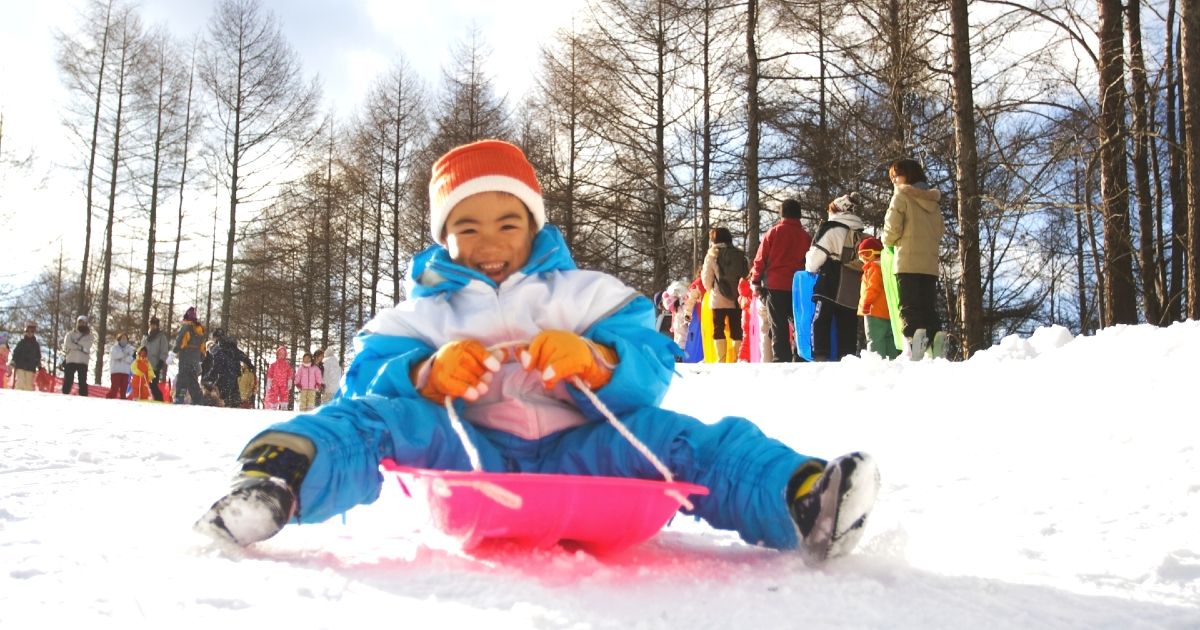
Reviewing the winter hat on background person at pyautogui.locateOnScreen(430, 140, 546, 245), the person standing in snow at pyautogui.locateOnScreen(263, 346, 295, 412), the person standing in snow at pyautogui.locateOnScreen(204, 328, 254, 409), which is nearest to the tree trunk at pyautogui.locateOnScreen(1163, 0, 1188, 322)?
the winter hat on background person at pyautogui.locateOnScreen(430, 140, 546, 245)

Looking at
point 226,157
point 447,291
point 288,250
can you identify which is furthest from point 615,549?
point 288,250

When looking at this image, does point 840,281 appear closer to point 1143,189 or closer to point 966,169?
point 966,169

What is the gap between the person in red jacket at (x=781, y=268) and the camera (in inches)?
312

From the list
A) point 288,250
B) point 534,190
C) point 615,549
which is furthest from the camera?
point 288,250

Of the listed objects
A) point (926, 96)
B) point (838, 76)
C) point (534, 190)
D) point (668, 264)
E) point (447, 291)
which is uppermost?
point (838, 76)

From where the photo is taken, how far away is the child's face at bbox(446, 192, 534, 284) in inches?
91.8

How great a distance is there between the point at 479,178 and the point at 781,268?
5817mm

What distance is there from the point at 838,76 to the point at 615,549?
12.8 m

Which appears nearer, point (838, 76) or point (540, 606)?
point (540, 606)

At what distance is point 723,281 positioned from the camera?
8.83 meters

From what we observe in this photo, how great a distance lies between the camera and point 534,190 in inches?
102

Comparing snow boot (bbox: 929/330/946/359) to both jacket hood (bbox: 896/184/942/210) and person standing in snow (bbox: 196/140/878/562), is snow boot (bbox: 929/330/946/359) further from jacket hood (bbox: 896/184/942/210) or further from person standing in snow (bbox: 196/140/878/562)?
person standing in snow (bbox: 196/140/878/562)

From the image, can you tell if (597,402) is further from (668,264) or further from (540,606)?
(668,264)

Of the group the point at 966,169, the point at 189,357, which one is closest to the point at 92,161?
the point at 189,357
